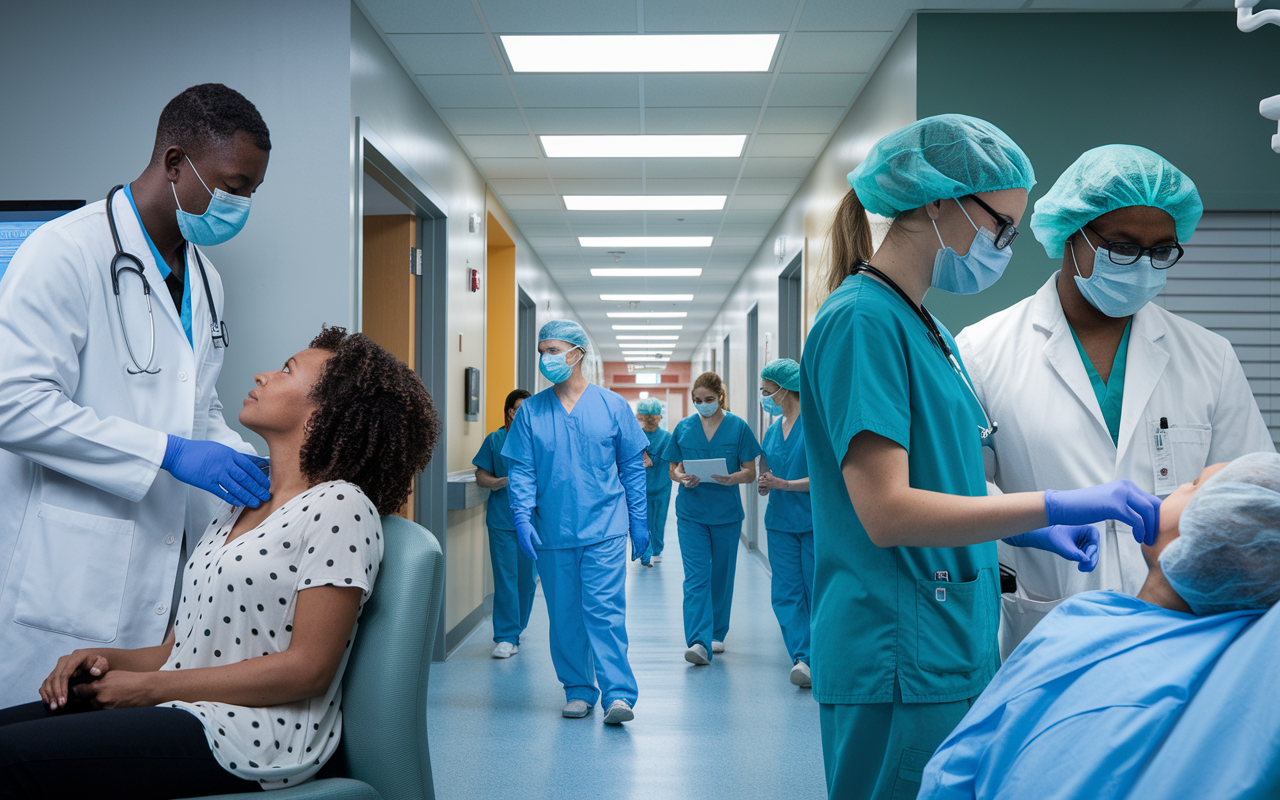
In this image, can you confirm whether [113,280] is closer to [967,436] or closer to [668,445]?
[967,436]

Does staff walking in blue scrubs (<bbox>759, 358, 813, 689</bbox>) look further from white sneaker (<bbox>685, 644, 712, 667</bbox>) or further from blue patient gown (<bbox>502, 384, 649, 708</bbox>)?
blue patient gown (<bbox>502, 384, 649, 708</bbox>)

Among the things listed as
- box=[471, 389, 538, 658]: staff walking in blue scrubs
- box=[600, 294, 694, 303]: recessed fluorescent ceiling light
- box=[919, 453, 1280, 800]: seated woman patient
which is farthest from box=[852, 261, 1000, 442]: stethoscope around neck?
box=[600, 294, 694, 303]: recessed fluorescent ceiling light

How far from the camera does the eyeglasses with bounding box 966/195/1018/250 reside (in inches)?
47.5

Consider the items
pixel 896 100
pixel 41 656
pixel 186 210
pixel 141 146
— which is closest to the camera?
pixel 41 656

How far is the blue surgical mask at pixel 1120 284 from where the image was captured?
144 centimetres

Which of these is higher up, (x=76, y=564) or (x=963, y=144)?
(x=963, y=144)

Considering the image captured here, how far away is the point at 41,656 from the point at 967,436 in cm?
167

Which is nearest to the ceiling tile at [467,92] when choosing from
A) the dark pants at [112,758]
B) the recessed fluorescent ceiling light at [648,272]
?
the dark pants at [112,758]

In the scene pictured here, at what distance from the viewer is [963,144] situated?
3.87ft

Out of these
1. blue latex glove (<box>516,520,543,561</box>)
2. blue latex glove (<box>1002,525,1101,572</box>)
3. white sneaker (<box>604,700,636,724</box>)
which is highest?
blue latex glove (<box>1002,525,1101,572</box>)

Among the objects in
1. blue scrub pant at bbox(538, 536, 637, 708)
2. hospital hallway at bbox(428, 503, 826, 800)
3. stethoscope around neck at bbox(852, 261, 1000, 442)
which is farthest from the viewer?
blue scrub pant at bbox(538, 536, 637, 708)

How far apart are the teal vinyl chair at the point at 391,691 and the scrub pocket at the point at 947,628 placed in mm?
737

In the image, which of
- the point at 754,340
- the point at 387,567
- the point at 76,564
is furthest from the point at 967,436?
the point at 754,340

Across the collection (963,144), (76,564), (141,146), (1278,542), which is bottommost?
(76,564)
